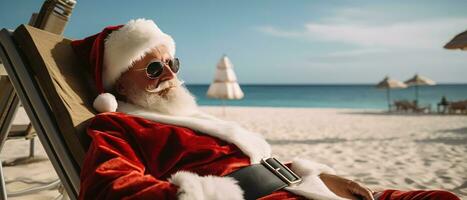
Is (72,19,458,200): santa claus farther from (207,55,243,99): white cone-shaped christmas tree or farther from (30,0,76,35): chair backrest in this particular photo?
(207,55,243,99): white cone-shaped christmas tree

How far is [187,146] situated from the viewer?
157cm

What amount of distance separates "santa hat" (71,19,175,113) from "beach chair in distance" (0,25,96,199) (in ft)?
0.48

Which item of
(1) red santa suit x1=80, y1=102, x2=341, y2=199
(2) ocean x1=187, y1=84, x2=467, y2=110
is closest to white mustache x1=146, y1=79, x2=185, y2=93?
(1) red santa suit x1=80, y1=102, x2=341, y2=199

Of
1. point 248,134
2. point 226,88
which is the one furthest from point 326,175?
point 226,88

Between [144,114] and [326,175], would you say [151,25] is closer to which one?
[144,114]

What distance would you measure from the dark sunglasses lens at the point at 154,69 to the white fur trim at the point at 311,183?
2.84 feet

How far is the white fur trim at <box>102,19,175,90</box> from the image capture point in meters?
1.91

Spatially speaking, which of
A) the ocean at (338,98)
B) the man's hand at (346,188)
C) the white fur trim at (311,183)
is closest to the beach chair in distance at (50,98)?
the white fur trim at (311,183)

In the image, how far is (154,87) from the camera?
6.21 feet

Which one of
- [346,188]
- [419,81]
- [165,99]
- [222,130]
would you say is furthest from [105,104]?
[419,81]

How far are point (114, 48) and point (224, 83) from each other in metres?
16.2

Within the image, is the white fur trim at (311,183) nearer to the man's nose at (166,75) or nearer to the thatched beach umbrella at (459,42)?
the man's nose at (166,75)

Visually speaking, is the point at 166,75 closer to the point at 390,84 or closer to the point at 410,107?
the point at 410,107

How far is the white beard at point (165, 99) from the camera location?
1891 mm
